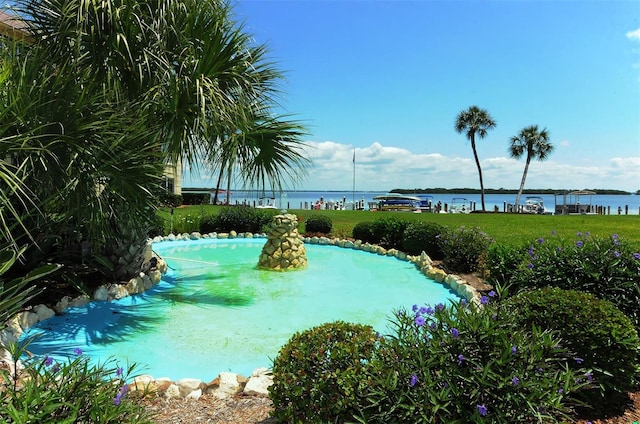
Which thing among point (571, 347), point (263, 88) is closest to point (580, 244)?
point (571, 347)

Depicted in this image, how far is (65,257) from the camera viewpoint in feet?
21.6

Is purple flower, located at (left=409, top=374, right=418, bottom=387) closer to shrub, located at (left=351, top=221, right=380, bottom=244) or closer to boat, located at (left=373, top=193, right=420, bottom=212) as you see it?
shrub, located at (left=351, top=221, right=380, bottom=244)

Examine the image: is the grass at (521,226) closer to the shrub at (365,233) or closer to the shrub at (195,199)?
the shrub at (365,233)

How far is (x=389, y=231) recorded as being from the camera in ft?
40.8

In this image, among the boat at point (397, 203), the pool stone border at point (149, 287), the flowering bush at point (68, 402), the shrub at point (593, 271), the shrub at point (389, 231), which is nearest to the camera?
the flowering bush at point (68, 402)

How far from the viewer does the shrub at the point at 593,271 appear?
4.02 meters

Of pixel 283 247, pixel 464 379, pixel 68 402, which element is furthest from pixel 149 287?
pixel 464 379

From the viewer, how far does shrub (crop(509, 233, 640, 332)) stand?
13.2 feet

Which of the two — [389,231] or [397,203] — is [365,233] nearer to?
[389,231]

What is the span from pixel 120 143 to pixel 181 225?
36.9 ft

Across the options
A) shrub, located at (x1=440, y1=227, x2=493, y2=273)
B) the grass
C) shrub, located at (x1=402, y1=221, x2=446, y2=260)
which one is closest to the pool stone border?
shrub, located at (x1=402, y1=221, x2=446, y2=260)

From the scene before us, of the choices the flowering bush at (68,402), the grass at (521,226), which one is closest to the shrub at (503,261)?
the grass at (521,226)

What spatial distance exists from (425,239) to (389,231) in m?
2.13

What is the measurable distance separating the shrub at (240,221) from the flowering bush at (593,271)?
461 inches
